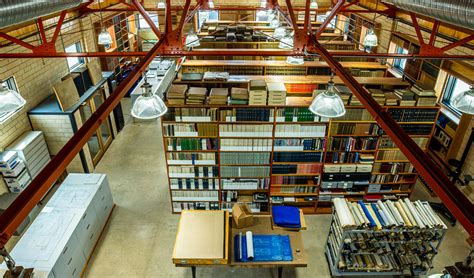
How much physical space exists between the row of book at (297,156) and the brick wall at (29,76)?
4413 mm

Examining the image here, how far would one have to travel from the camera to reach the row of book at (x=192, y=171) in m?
6.34

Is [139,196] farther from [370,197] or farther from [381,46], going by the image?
[381,46]

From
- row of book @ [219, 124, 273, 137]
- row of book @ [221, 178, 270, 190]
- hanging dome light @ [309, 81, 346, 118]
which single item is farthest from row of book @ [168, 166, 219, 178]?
hanging dome light @ [309, 81, 346, 118]

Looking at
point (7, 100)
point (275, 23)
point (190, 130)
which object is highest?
point (7, 100)

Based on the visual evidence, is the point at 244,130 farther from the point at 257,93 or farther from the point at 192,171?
the point at 192,171

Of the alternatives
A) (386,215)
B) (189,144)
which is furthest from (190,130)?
(386,215)

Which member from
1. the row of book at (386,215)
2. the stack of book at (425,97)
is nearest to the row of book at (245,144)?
the row of book at (386,215)

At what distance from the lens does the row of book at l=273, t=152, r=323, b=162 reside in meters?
6.20

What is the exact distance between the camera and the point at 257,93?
5.49 meters

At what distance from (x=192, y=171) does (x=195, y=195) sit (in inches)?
24.4

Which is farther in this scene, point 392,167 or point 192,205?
point 192,205

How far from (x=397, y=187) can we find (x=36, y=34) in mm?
Answer: 8411

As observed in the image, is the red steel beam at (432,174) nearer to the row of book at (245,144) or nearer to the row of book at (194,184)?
the row of book at (245,144)

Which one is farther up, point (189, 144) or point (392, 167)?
point (189, 144)
